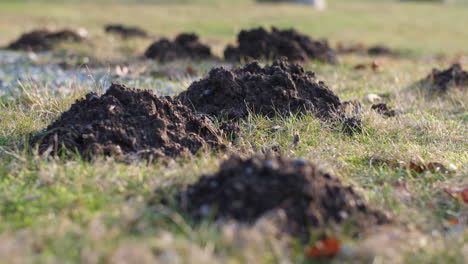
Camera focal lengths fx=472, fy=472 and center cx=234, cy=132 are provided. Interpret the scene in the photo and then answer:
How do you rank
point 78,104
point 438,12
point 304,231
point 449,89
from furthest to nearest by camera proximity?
point 438,12 < point 449,89 < point 78,104 < point 304,231

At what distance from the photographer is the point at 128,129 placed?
3.42m

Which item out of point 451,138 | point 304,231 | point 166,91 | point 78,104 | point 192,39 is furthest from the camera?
point 192,39

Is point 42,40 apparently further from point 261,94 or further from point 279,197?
point 279,197

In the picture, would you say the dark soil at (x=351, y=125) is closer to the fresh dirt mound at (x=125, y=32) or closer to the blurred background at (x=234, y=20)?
the blurred background at (x=234, y=20)

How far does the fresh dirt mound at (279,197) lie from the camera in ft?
7.84

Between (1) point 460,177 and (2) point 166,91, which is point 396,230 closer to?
(1) point 460,177

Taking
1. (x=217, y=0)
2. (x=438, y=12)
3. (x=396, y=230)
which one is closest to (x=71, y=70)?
(x=396, y=230)

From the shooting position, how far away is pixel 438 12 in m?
26.7

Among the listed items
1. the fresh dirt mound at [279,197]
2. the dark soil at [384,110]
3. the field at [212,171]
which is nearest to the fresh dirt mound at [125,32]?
the field at [212,171]

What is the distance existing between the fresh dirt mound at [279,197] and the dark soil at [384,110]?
8.06 ft

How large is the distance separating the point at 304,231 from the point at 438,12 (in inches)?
1095

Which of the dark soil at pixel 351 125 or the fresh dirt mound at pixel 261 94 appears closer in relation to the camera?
the dark soil at pixel 351 125

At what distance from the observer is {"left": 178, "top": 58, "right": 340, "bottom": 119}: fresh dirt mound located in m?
4.47

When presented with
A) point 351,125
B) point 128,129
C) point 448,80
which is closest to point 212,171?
point 128,129
